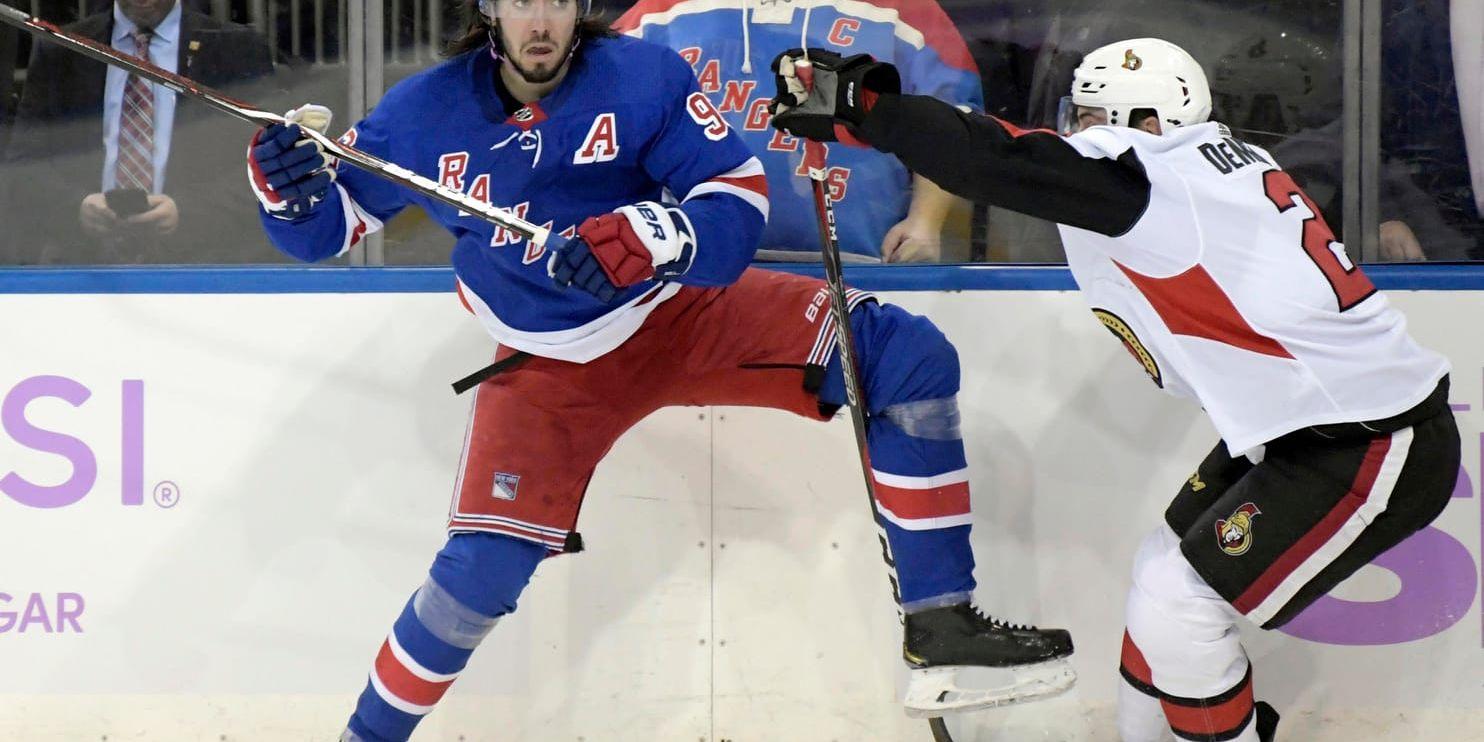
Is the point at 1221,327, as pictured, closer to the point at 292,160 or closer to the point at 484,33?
the point at 484,33

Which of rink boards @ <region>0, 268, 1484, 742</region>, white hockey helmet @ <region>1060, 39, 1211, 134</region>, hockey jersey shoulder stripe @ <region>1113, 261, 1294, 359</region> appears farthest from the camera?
rink boards @ <region>0, 268, 1484, 742</region>

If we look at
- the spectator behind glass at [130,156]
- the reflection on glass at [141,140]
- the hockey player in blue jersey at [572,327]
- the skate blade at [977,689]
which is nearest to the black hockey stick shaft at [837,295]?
the hockey player in blue jersey at [572,327]

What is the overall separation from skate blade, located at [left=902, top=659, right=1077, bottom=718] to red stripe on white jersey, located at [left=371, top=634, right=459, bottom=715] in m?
0.69

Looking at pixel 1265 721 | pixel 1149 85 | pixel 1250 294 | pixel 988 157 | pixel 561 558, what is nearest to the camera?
pixel 988 157

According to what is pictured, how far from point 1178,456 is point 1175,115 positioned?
0.71m

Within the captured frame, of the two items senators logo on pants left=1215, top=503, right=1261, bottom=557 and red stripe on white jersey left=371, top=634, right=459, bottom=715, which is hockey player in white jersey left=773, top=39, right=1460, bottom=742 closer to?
senators logo on pants left=1215, top=503, right=1261, bottom=557

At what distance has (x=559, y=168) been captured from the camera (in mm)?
2193

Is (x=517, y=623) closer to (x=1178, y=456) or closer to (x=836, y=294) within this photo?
(x=836, y=294)

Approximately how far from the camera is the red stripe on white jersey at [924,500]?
222 centimetres

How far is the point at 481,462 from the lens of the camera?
2.26m

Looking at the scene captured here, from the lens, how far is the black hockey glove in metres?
1.95

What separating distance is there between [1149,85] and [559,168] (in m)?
0.85

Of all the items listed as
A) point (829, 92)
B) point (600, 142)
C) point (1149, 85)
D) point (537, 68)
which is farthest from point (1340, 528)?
point (537, 68)

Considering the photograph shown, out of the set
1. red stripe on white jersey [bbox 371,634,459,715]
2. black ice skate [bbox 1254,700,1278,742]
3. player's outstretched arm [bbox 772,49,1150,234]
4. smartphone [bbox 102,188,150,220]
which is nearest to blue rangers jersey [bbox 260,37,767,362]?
player's outstretched arm [bbox 772,49,1150,234]
